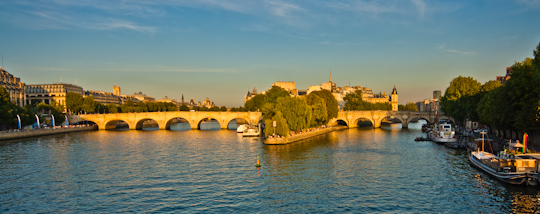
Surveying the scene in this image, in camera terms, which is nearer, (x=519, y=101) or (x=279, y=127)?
(x=519, y=101)

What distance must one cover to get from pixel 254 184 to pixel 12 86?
104 m

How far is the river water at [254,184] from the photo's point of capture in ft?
82.1

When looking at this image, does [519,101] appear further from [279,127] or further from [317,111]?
[317,111]

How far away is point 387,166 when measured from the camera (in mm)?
38625

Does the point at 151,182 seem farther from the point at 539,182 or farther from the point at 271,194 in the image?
the point at 539,182

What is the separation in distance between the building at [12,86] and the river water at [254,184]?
6653 centimetres

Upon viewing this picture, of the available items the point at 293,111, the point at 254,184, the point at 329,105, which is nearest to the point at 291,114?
the point at 293,111

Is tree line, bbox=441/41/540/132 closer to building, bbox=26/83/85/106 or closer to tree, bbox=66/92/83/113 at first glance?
tree, bbox=66/92/83/113

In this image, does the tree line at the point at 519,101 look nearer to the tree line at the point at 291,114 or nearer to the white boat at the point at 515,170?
the white boat at the point at 515,170

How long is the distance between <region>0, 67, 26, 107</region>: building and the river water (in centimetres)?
6653

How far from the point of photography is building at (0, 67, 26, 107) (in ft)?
336

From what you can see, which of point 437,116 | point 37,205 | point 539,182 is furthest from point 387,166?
point 437,116

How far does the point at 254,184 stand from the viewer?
3106cm

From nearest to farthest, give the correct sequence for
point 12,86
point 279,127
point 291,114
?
1. point 279,127
2. point 291,114
3. point 12,86
